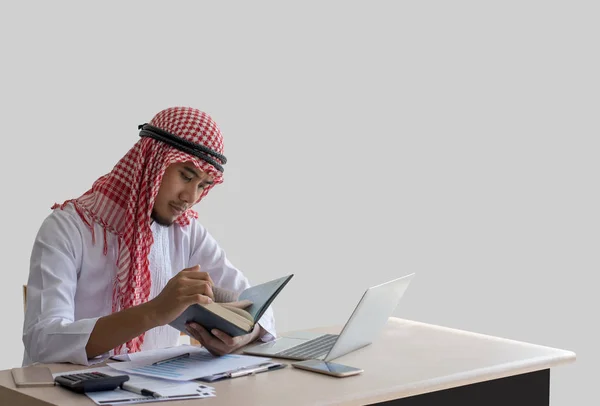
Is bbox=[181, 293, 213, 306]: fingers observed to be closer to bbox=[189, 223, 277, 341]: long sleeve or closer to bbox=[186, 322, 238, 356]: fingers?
bbox=[186, 322, 238, 356]: fingers

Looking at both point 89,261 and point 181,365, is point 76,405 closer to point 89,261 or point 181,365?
point 181,365

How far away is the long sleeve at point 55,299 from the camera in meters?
2.94

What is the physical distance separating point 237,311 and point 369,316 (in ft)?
1.46

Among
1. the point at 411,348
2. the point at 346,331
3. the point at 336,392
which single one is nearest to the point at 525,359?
the point at 411,348

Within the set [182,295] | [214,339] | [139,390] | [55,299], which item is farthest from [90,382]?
[55,299]

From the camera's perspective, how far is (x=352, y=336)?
3041 millimetres

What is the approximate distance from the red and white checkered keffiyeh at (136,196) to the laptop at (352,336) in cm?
58

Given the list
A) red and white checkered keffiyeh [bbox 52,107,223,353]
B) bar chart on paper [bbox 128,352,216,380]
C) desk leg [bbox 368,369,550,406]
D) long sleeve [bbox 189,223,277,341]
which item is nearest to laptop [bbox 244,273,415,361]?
bar chart on paper [bbox 128,352,216,380]

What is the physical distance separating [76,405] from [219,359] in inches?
25.9

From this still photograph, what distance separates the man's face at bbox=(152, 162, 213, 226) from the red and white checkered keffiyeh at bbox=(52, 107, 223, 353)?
1.3 inches

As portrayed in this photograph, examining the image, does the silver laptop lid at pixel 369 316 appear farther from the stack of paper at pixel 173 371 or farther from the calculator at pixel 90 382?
the calculator at pixel 90 382

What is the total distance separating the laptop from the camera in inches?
117

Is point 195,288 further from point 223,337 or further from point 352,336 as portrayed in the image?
point 352,336

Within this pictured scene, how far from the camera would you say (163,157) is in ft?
11.2
